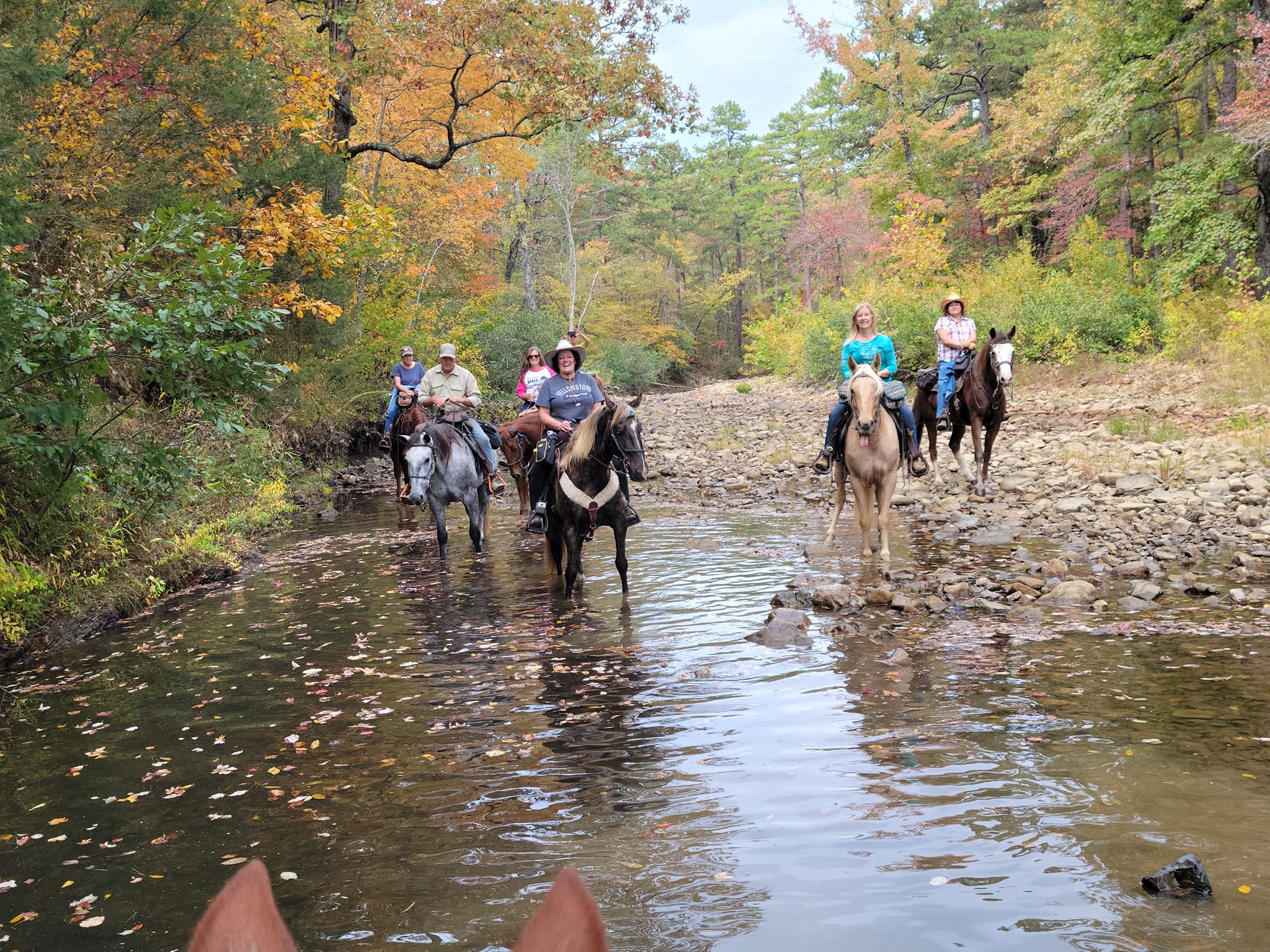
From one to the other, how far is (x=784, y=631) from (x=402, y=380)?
34.9 feet

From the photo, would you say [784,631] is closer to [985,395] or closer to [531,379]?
[985,395]

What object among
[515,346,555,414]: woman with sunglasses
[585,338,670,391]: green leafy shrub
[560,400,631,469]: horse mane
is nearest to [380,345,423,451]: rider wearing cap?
[515,346,555,414]: woman with sunglasses

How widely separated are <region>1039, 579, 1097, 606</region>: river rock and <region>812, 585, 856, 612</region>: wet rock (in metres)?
1.70

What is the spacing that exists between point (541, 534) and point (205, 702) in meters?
7.02

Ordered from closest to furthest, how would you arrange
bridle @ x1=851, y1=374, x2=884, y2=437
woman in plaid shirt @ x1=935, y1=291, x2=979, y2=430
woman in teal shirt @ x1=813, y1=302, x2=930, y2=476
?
1. bridle @ x1=851, y1=374, x2=884, y2=437
2. woman in teal shirt @ x1=813, y1=302, x2=930, y2=476
3. woman in plaid shirt @ x1=935, y1=291, x2=979, y2=430

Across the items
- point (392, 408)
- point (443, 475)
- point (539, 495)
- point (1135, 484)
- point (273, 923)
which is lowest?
point (1135, 484)

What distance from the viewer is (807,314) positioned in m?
42.7

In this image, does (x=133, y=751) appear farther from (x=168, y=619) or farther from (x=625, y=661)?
(x=168, y=619)

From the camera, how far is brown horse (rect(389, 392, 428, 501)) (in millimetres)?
15258

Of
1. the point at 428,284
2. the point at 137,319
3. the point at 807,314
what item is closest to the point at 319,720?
the point at 137,319

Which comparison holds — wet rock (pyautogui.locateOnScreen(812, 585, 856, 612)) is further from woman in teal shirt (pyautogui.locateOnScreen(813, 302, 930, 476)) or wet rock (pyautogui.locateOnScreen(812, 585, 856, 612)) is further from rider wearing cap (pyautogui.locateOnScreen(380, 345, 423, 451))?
rider wearing cap (pyautogui.locateOnScreen(380, 345, 423, 451))

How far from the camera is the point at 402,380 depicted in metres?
16.0

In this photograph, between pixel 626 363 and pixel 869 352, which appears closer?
pixel 869 352

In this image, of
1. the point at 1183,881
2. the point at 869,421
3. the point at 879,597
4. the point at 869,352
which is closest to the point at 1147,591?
the point at 879,597
